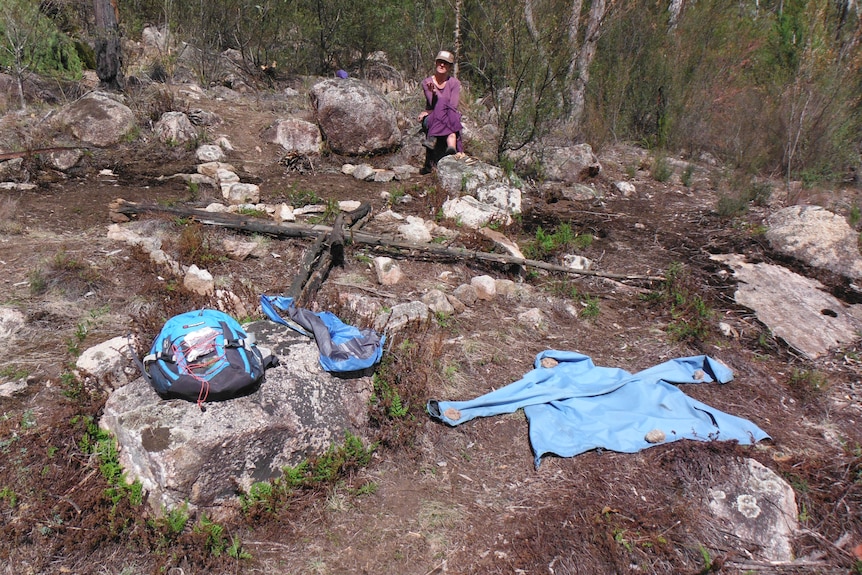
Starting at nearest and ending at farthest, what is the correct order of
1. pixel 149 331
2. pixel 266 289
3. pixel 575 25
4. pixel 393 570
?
pixel 393 570 < pixel 149 331 < pixel 266 289 < pixel 575 25

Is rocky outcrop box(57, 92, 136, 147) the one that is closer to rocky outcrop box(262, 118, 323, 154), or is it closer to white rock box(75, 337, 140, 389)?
rocky outcrop box(262, 118, 323, 154)

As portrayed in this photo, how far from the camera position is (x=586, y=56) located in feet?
30.8

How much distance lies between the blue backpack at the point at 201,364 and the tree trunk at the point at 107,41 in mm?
6921

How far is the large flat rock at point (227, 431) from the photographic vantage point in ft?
7.42

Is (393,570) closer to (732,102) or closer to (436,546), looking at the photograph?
(436,546)

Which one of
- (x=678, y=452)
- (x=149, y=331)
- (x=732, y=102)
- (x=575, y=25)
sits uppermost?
(x=575, y=25)

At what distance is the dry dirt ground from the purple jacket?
7.71 feet

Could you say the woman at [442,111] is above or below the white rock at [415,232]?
above

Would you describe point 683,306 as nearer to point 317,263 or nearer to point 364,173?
point 317,263

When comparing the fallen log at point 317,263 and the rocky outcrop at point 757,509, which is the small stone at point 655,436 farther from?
the fallen log at point 317,263

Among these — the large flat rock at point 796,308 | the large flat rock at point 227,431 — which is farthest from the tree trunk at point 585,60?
the large flat rock at point 227,431

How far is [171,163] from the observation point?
6.71 metres

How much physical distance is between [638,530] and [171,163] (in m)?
6.55

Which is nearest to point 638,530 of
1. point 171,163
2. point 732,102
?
point 171,163
